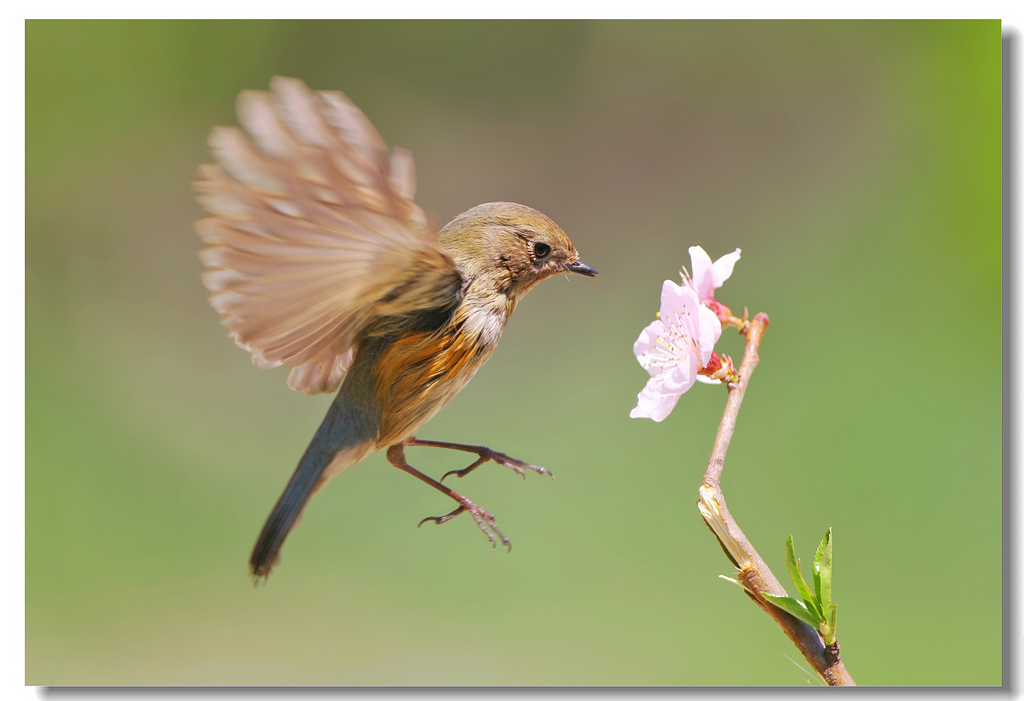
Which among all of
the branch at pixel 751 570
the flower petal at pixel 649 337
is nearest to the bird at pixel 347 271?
the flower petal at pixel 649 337

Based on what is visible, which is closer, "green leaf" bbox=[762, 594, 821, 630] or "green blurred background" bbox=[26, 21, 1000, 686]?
"green leaf" bbox=[762, 594, 821, 630]

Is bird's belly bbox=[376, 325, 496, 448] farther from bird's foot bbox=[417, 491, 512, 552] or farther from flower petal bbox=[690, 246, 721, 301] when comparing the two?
flower petal bbox=[690, 246, 721, 301]

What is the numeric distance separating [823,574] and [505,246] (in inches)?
22.6

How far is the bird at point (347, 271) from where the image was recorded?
74 centimetres

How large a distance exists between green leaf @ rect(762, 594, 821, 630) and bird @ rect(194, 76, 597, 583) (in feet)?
1.33

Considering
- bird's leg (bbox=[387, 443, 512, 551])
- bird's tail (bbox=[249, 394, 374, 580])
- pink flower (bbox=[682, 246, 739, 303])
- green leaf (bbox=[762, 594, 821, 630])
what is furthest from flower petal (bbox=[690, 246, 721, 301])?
bird's tail (bbox=[249, 394, 374, 580])

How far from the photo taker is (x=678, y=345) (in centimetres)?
74

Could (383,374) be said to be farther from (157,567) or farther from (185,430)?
(185,430)

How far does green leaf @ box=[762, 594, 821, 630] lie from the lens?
0.55m

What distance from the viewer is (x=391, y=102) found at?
2350 mm

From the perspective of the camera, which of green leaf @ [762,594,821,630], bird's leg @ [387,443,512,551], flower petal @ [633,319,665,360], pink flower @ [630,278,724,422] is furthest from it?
bird's leg @ [387,443,512,551]

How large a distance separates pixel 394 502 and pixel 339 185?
2010 millimetres

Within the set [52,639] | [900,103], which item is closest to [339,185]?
[52,639]

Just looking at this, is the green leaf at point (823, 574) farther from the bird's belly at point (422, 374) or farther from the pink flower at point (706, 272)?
the bird's belly at point (422, 374)
